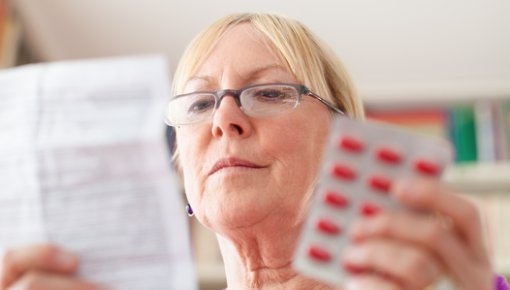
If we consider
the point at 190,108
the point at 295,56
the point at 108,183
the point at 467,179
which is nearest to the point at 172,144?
the point at 190,108

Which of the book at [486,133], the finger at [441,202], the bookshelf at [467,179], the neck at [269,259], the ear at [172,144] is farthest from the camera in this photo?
the book at [486,133]

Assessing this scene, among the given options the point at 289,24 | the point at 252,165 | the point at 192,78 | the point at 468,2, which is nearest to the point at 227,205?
the point at 252,165

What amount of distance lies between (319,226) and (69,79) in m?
0.28

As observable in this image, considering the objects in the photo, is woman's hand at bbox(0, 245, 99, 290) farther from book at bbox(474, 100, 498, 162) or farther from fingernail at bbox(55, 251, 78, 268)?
book at bbox(474, 100, 498, 162)

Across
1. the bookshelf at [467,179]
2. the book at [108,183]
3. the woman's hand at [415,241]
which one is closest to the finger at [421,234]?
the woman's hand at [415,241]

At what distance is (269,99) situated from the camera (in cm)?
107

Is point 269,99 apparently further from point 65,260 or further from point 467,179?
point 467,179

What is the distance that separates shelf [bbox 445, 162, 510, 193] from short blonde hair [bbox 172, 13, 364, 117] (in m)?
1.41

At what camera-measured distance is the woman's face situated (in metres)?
0.99

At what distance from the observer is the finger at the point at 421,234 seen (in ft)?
2.11

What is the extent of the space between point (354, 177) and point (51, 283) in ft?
0.99

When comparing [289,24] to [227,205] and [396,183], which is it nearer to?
[227,205]

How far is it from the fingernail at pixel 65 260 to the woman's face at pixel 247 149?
333 mm

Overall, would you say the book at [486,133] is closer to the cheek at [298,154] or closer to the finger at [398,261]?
the cheek at [298,154]
